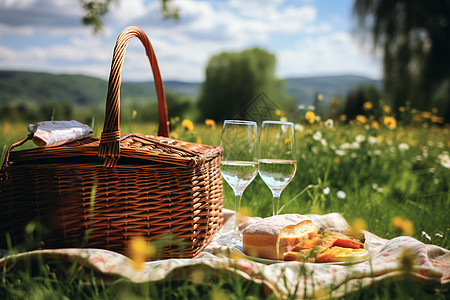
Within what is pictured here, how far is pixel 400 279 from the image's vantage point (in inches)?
40.3

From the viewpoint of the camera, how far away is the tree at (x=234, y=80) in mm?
34031

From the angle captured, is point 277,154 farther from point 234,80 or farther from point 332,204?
point 234,80

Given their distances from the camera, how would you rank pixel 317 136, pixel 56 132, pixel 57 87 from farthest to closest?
1. pixel 57 87
2. pixel 317 136
3. pixel 56 132

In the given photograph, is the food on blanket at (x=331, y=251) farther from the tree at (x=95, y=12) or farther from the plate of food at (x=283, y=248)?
the tree at (x=95, y=12)

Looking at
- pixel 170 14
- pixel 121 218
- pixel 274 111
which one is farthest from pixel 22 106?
pixel 121 218

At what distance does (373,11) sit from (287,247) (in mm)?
12390

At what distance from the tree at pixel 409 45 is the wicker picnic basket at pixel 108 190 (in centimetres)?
1079

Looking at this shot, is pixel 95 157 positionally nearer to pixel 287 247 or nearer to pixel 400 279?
pixel 287 247

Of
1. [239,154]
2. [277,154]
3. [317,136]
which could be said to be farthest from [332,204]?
[239,154]

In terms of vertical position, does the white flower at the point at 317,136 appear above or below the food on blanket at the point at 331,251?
above

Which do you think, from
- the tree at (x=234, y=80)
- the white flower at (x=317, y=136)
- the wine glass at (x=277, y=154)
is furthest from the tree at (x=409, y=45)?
the tree at (x=234, y=80)

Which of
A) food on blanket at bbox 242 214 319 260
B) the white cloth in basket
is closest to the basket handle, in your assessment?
the white cloth in basket

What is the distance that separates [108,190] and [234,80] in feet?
113

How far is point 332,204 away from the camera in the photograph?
248 cm
